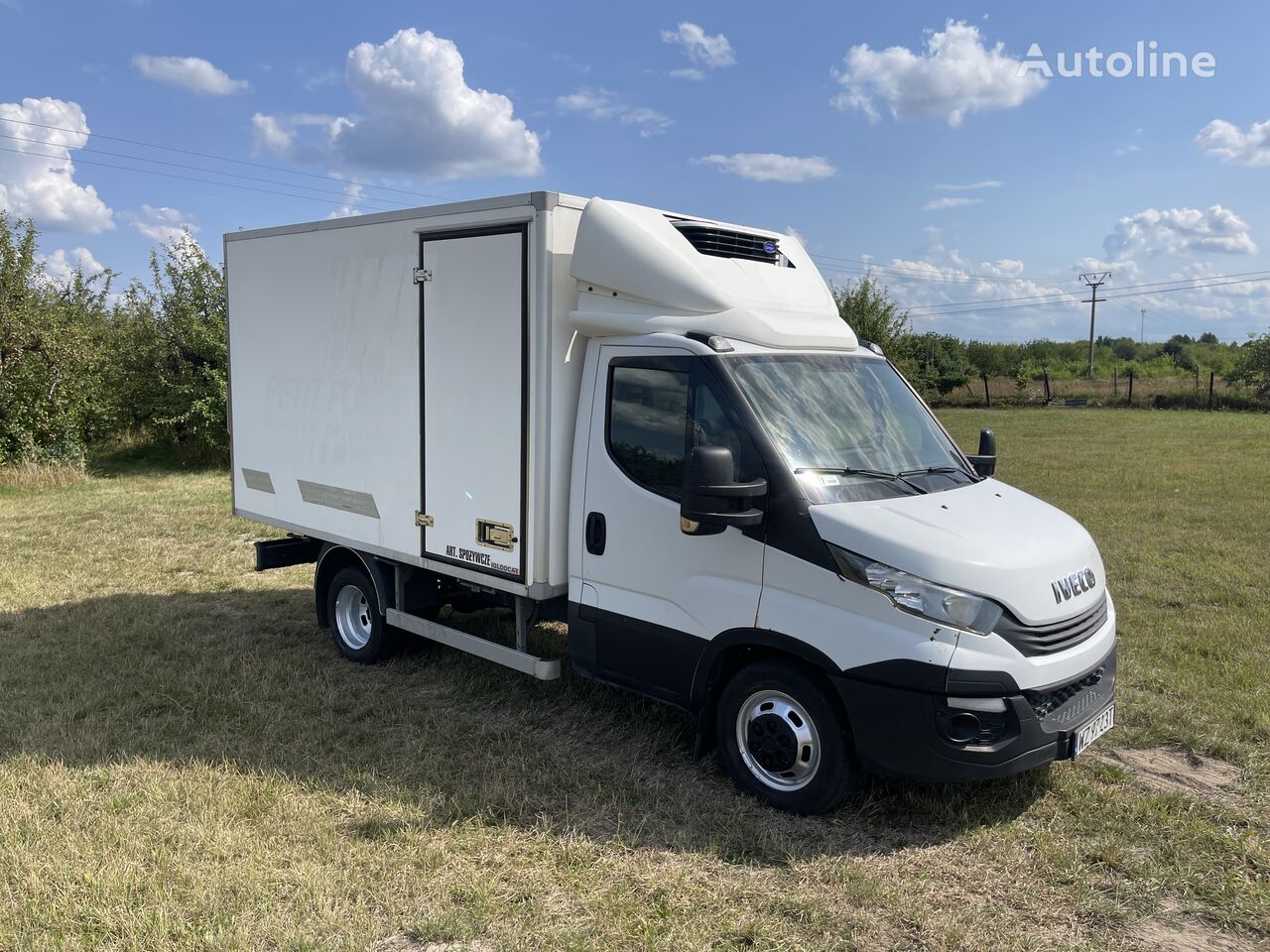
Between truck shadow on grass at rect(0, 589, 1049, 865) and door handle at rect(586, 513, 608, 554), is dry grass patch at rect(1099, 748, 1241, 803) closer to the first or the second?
truck shadow on grass at rect(0, 589, 1049, 865)

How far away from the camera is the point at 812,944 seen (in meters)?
3.38

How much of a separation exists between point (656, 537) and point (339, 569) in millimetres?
3416

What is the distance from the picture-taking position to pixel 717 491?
3.94m

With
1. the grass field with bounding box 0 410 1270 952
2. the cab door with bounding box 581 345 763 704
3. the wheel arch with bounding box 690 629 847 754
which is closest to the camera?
the grass field with bounding box 0 410 1270 952

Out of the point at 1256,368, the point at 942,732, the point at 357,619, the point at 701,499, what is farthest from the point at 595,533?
the point at 1256,368

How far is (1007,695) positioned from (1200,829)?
1.30 metres

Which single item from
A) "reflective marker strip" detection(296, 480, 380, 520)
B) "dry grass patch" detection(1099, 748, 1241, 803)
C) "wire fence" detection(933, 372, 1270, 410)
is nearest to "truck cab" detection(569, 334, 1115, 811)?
"dry grass patch" detection(1099, 748, 1241, 803)

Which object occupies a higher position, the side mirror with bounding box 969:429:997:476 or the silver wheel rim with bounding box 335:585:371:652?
the side mirror with bounding box 969:429:997:476

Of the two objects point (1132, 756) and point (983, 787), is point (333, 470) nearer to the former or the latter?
point (983, 787)

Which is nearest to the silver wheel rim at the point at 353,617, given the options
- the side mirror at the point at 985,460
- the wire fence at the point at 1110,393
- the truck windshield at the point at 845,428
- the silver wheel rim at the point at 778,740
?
the silver wheel rim at the point at 778,740

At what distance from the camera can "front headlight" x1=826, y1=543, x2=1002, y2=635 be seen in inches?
149

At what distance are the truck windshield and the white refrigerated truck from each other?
0.02 m

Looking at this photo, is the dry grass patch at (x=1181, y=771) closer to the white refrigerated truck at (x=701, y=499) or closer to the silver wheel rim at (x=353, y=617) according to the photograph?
the white refrigerated truck at (x=701, y=499)

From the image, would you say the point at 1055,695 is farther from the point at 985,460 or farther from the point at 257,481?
the point at 257,481
